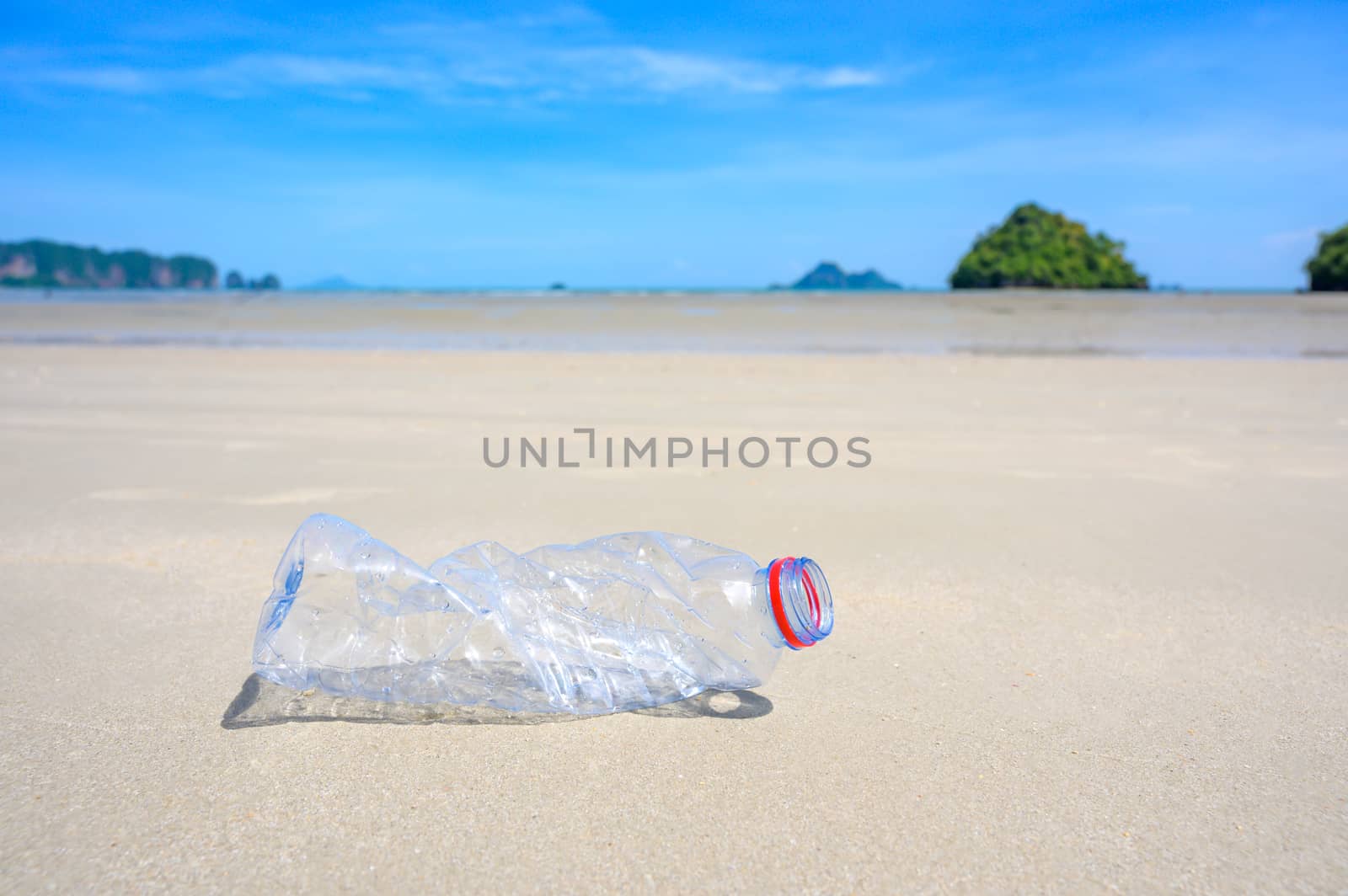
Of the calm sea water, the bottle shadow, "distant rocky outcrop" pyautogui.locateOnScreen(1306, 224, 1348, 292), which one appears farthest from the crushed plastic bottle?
"distant rocky outcrop" pyautogui.locateOnScreen(1306, 224, 1348, 292)

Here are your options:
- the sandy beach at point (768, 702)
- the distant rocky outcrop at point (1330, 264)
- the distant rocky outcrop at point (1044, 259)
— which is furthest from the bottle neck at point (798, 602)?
the distant rocky outcrop at point (1044, 259)

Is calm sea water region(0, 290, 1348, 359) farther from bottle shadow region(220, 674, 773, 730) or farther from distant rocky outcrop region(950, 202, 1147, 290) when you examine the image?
distant rocky outcrop region(950, 202, 1147, 290)

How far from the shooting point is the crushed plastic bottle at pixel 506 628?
1988 mm

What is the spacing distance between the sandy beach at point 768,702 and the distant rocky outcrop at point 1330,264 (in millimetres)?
63218

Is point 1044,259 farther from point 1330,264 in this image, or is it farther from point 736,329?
point 736,329

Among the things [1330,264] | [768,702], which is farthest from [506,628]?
[1330,264]

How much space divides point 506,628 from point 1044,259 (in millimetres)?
80013

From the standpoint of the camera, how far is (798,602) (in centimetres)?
179

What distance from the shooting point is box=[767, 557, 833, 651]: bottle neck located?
1.78 meters

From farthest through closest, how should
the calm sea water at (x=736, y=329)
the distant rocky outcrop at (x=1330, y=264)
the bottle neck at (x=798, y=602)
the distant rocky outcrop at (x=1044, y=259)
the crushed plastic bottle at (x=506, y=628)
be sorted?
the distant rocky outcrop at (x=1044, y=259) < the distant rocky outcrop at (x=1330, y=264) < the calm sea water at (x=736, y=329) < the crushed plastic bottle at (x=506, y=628) < the bottle neck at (x=798, y=602)

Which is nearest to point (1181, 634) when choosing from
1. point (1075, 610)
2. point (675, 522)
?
point (1075, 610)

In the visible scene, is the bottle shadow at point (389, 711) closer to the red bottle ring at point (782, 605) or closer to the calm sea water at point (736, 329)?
the red bottle ring at point (782, 605)

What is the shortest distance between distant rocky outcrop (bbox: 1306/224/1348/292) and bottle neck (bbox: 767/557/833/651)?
65.9 meters

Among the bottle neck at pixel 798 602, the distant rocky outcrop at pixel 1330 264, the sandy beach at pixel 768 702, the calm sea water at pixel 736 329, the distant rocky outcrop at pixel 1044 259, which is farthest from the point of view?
the distant rocky outcrop at pixel 1044 259
